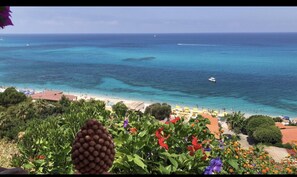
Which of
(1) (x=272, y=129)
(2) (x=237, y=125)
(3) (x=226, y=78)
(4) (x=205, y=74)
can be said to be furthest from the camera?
(4) (x=205, y=74)

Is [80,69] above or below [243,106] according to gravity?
above

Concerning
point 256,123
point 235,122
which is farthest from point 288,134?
point 235,122

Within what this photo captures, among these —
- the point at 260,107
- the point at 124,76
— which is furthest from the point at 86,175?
the point at 124,76

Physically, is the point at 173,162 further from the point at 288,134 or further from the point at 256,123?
the point at 256,123

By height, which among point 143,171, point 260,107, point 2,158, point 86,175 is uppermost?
point 260,107

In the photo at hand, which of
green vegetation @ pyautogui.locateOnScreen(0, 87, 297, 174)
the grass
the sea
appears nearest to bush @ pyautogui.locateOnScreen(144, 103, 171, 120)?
the sea

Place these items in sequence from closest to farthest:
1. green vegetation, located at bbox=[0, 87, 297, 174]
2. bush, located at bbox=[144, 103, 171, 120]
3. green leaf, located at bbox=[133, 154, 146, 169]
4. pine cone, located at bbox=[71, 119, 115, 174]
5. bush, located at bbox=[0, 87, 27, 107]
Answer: pine cone, located at bbox=[71, 119, 115, 174]
green leaf, located at bbox=[133, 154, 146, 169]
green vegetation, located at bbox=[0, 87, 297, 174]
bush, located at bbox=[0, 87, 27, 107]
bush, located at bbox=[144, 103, 171, 120]

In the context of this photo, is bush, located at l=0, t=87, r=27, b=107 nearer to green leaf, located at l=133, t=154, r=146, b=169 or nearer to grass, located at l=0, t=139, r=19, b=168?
grass, located at l=0, t=139, r=19, b=168

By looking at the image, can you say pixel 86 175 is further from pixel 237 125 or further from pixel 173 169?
pixel 237 125
